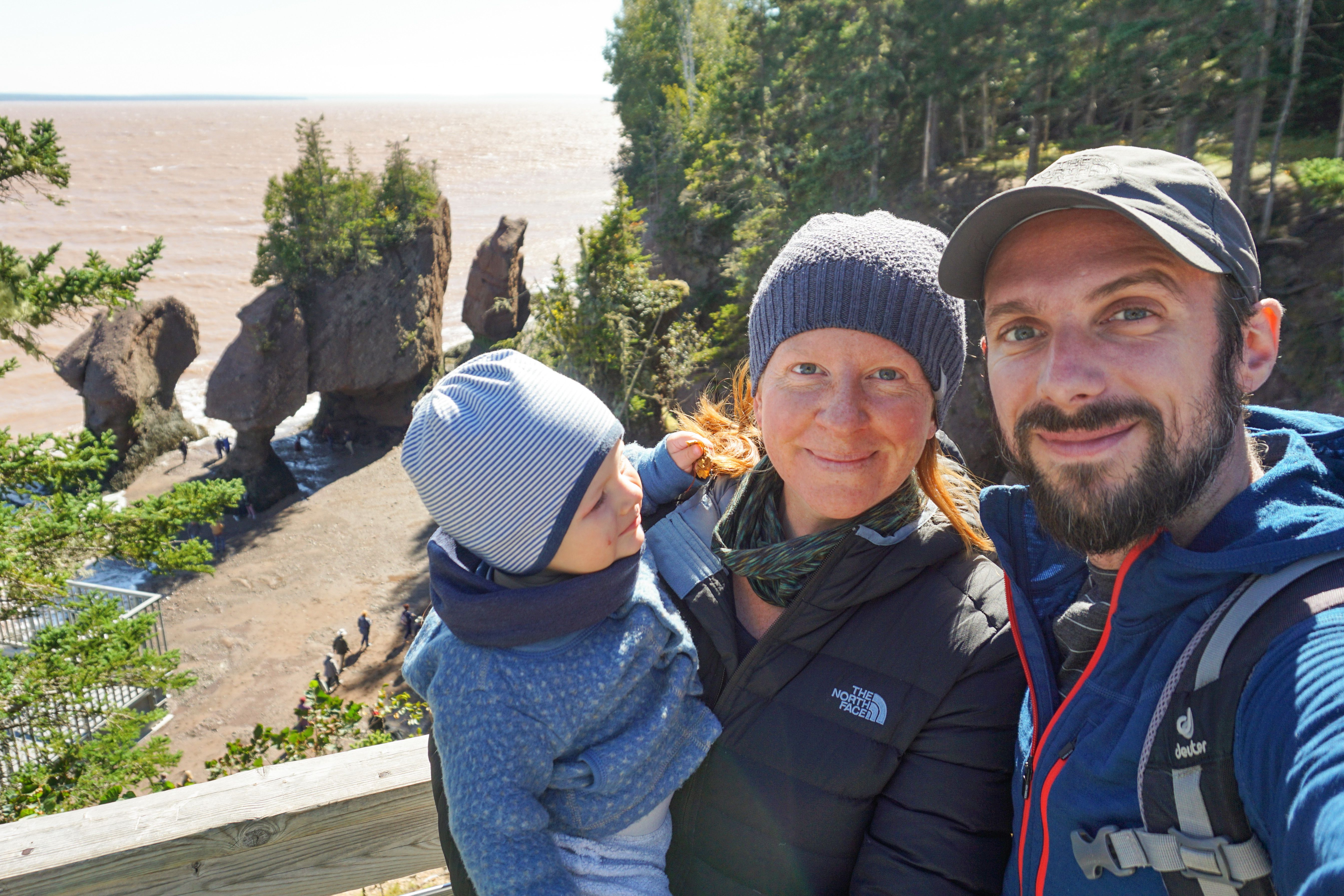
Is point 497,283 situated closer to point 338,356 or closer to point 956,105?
point 338,356

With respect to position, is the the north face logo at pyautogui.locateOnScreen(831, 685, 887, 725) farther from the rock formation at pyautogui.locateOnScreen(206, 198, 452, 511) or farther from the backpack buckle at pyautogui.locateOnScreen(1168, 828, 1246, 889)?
the rock formation at pyautogui.locateOnScreen(206, 198, 452, 511)

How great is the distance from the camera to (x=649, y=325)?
19.2 meters

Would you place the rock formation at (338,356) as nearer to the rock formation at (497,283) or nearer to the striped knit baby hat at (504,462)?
the rock formation at (497,283)

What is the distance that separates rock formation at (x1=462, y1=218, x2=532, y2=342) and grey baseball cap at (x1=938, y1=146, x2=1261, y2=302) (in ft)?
97.0

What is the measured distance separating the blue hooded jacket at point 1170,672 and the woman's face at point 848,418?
27 centimetres

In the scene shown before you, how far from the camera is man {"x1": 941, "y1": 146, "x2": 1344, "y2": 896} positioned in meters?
1.00

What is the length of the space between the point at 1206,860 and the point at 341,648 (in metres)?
17.5

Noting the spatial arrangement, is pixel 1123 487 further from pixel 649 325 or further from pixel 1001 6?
pixel 1001 6

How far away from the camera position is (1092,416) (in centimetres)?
132

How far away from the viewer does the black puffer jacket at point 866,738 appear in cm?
151

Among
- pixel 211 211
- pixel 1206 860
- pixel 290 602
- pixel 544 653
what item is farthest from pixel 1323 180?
pixel 211 211

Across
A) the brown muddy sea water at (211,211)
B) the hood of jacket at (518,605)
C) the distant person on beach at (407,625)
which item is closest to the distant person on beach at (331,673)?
the distant person on beach at (407,625)

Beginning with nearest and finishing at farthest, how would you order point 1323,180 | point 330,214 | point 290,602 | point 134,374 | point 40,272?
point 40,272 < point 1323,180 < point 290,602 < point 134,374 < point 330,214

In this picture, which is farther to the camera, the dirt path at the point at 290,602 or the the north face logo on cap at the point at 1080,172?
the dirt path at the point at 290,602
